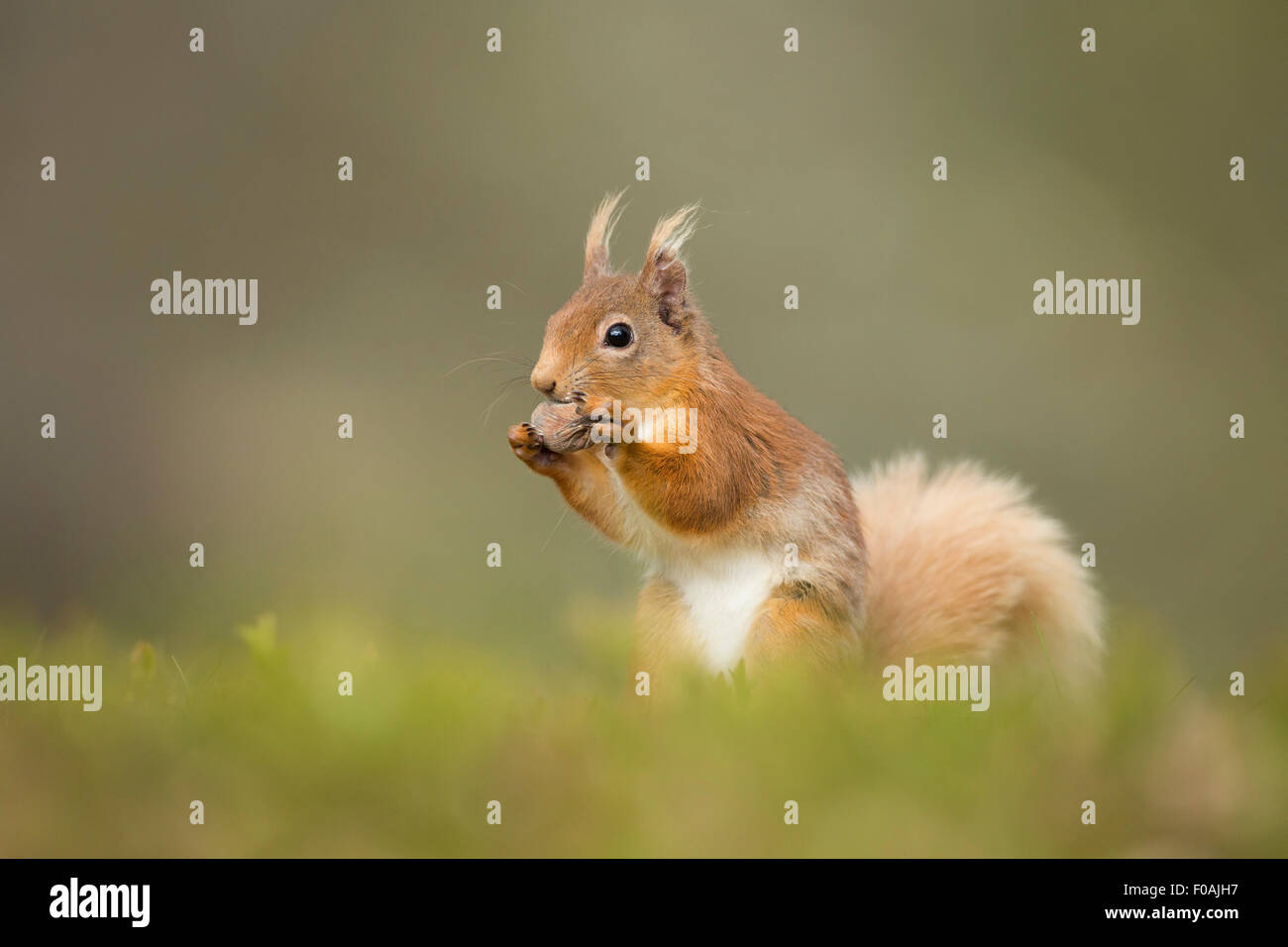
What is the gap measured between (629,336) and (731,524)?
18.7 inches

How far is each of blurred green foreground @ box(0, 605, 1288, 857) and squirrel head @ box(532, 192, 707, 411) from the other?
106cm

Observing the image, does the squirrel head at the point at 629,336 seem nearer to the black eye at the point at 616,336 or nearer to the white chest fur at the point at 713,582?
the black eye at the point at 616,336

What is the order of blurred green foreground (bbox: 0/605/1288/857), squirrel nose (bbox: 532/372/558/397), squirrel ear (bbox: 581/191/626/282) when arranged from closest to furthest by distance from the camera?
blurred green foreground (bbox: 0/605/1288/857)
squirrel nose (bbox: 532/372/558/397)
squirrel ear (bbox: 581/191/626/282)

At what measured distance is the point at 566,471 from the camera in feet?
9.56

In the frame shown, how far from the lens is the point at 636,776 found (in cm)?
162

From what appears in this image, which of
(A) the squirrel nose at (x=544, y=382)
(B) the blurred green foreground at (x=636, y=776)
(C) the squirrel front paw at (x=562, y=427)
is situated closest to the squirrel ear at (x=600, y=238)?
(A) the squirrel nose at (x=544, y=382)

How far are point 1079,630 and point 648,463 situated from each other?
3.94 ft

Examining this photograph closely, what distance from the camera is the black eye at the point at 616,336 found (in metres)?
2.89

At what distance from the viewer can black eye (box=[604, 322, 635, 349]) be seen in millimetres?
2887

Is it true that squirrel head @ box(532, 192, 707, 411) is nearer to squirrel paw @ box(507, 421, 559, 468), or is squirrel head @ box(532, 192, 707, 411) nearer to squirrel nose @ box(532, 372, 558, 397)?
squirrel nose @ box(532, 372, 558, 397)

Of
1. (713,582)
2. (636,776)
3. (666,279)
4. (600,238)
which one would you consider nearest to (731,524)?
(713,582)

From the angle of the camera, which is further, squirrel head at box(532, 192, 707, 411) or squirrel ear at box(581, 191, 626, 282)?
squirrel ear at box(581, 191, 626, 282)

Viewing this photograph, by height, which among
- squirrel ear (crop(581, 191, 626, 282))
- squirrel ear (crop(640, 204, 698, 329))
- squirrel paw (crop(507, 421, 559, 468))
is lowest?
squirrel paw (crop(507, 421, 559, 468))

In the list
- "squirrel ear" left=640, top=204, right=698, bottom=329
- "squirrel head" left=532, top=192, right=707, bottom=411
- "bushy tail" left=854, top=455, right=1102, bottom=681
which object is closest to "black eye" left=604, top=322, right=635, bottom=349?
"squirrel head" left=532, top=192, right=707, bottom=411
